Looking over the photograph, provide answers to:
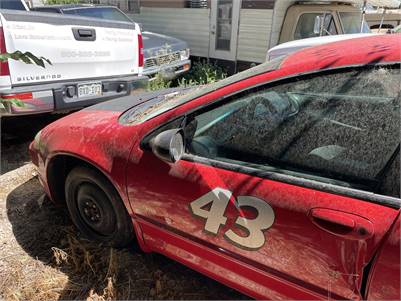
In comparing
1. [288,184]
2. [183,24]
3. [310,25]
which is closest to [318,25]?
[310,25]

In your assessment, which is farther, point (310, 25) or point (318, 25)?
point (310, 25)

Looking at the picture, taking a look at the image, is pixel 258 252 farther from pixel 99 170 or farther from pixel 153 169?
pixel 99 170

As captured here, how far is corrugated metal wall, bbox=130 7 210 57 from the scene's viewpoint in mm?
9031

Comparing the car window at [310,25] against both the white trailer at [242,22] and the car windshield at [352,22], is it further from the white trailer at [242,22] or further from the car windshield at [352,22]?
the car windshield at [352,22]

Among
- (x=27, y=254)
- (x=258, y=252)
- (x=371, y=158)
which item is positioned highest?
(x=371, y=158)

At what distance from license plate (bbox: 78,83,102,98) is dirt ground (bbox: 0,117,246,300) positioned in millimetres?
1383

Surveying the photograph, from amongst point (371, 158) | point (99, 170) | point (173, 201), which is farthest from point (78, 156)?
point (371, 158)

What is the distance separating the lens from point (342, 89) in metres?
1.50

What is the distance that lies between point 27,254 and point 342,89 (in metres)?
2.43

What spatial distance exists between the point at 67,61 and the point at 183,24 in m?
6.41

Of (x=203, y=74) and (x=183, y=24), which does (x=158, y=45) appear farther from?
(x=183, y=24)

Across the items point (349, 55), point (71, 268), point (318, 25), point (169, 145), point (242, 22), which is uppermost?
point (349, 55)

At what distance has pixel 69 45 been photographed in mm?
3611

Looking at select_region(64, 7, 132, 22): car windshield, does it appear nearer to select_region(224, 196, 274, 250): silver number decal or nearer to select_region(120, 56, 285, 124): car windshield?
select_region(120, 56, 285, 124): car windshield
